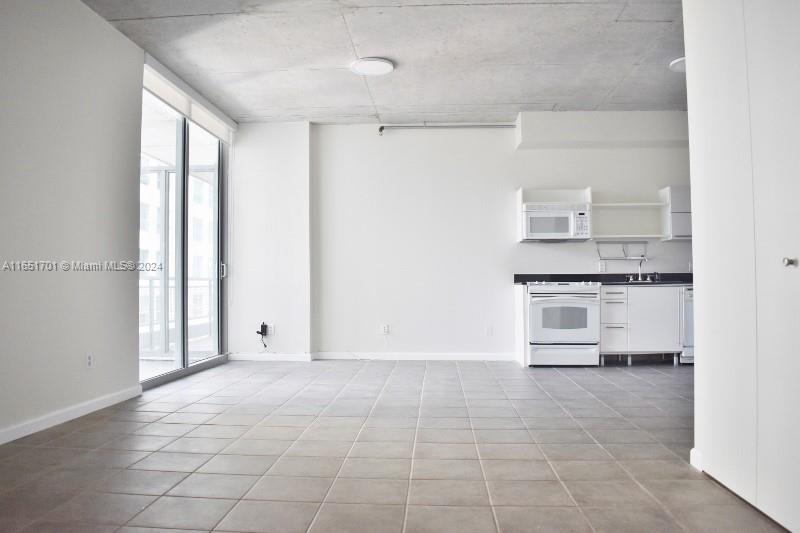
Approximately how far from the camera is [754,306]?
80.4 inches

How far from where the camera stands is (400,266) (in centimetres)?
596

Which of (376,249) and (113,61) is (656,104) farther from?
(113,61)

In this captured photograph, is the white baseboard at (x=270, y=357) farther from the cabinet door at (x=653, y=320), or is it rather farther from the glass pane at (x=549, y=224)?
the cabinet door at (x=653, y=320)

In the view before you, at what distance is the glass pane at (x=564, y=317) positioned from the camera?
17.5 feet

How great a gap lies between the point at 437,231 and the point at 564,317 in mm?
1688

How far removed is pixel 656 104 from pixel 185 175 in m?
4.82

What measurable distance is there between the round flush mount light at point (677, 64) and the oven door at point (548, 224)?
1.65 m

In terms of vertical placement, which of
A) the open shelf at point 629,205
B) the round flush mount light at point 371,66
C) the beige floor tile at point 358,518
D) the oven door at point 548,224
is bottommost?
the beige floor tile at point 358,518

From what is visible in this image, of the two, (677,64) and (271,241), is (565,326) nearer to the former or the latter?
(677,64)

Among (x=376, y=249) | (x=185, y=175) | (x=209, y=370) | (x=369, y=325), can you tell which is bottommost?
(x=209, y=370)

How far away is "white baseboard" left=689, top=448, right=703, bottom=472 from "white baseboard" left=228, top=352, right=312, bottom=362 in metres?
4.04

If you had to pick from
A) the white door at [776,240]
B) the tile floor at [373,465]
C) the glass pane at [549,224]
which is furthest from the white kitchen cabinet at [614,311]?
the white door at [776,240]

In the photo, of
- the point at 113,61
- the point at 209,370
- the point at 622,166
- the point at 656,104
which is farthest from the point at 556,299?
the point at 113,61

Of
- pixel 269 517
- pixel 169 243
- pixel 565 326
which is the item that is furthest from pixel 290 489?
pixel 565 326
